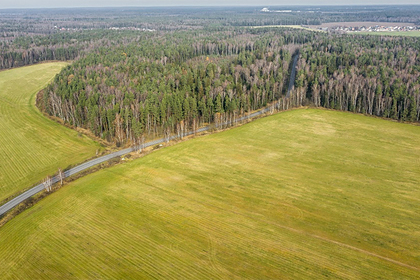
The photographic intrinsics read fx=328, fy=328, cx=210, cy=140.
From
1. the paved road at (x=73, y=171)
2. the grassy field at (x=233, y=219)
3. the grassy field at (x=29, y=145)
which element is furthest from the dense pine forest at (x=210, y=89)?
the grassy field at (x=233, y=219)

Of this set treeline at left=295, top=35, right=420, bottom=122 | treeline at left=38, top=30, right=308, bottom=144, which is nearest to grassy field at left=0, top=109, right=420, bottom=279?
treeline at left=38, top=30, right=308, bottom=144

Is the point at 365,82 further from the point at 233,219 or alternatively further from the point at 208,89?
the point at 233,219

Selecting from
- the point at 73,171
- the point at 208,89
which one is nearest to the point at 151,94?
the point at 208,89

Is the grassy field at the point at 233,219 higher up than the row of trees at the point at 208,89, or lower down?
lower down

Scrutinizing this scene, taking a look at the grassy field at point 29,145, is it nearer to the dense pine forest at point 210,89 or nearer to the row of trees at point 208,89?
the dense pine forest at point 210,89

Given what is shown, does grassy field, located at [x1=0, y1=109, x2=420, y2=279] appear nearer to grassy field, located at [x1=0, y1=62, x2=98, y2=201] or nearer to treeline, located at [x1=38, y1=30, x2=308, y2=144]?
grassy field, located at [x1=0, y1=62, x2=98, y2=201]

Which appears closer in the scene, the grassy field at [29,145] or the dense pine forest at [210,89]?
the grassy field at [29,145]

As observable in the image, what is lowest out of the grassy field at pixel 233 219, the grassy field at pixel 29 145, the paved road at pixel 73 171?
the grassy field at pixel 233 219
